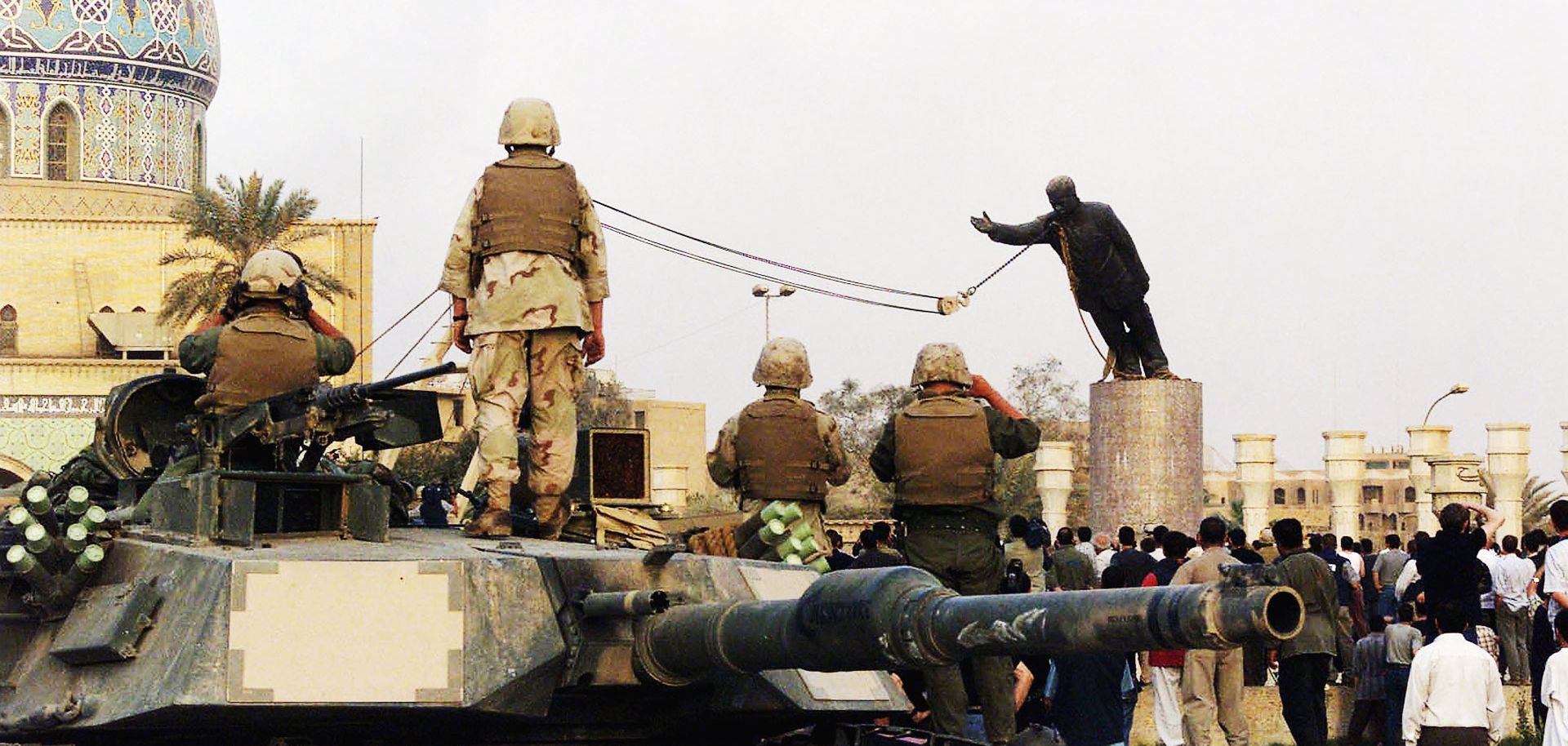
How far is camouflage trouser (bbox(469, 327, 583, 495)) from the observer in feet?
35.3

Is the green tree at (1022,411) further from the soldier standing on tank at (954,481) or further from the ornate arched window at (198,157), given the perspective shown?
the soldier standing on tank at (954,481)

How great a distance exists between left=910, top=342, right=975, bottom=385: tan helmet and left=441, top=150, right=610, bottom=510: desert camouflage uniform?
6.74 feet

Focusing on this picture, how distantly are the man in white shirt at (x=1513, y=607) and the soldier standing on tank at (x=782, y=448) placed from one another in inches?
286

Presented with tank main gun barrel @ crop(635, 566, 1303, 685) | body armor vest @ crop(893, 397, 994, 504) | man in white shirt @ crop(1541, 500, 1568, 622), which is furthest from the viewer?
man in white shirt @ crop(1541, 500, 1568, 622)

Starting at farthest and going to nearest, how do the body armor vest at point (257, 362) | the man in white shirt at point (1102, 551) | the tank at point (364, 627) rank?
the man in white shirt at point (1102, 551)
the body armor vest at point (257, 362)
the tank at point (364, 627)

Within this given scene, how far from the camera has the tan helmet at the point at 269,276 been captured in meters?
10.8

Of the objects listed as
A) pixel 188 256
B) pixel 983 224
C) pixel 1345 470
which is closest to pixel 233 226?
pixel 188 256

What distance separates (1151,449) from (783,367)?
9.36 meters

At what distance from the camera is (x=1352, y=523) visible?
3703cm

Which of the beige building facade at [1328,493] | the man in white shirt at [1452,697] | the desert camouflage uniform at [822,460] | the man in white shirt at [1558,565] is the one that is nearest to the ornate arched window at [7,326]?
the beige building facade at [1328,493]

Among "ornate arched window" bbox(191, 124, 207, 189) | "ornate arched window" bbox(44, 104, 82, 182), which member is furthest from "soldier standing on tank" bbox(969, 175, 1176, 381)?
"ornate arched window" bbox(191, 124, 207, 189)

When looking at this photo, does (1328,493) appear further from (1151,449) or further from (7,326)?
(1151,449)

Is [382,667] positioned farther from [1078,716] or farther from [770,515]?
[1078,716]

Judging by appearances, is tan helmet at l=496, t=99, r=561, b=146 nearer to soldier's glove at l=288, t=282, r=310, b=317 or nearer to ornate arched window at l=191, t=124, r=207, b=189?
soldier's glove at l=288, t=282, r=310, b=317
